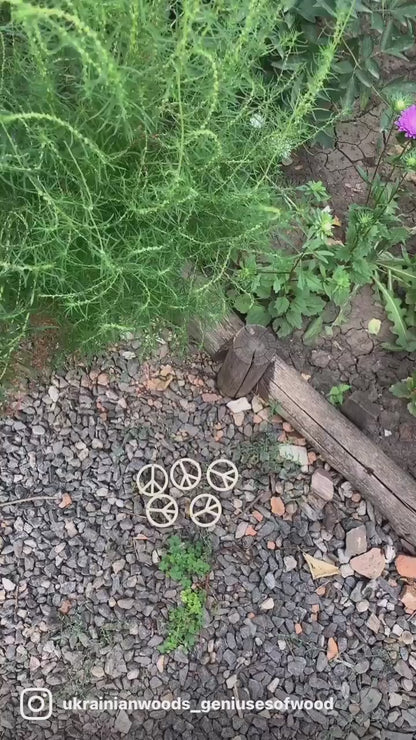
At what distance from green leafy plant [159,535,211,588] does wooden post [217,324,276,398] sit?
0.47 metres

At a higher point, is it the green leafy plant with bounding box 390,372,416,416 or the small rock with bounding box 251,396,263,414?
the green leafy plant with bounding box 390,372,416,416

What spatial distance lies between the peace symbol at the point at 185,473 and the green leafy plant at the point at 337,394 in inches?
17.6

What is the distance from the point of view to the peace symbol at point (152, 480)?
1.92 m

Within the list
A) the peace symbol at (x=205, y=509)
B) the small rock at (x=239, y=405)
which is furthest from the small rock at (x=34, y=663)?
the small rock at (x=239, y=405)

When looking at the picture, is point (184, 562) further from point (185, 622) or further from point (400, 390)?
point (400, 390)

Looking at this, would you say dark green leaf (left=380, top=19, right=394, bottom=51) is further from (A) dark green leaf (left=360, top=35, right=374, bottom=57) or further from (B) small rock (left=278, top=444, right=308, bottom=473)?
(B) small rock (left=278, top=444, right=308, bottom=473)

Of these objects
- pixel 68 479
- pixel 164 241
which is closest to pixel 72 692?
pixel 68 479

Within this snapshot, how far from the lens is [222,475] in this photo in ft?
6.42

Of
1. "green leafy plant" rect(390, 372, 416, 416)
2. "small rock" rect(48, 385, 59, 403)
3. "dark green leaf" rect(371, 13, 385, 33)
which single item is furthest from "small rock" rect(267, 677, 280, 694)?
"dark green leaf" rect(371, 13, 385, 33)

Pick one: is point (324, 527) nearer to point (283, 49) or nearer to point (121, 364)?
point (121, 364)

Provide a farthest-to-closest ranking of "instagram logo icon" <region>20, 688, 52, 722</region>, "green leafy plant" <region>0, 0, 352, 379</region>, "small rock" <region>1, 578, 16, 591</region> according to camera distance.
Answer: "small rock" <region>1, 578, 16, 591</region> < "instagram logo icon" <region>20, 688, 52, 722</region> < "green leafy plant" <region>0, 0, 352, 379</region>

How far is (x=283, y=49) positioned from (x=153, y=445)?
120cm

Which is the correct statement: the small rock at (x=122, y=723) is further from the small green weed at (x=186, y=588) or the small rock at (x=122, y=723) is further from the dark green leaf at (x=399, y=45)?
the dark green leaf at (x=399, y=45)

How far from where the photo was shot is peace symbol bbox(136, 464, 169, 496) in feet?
6.28
